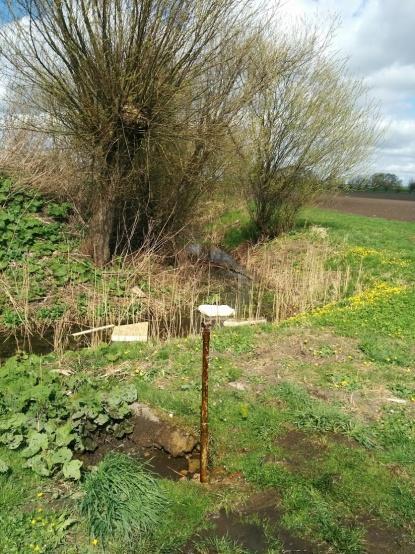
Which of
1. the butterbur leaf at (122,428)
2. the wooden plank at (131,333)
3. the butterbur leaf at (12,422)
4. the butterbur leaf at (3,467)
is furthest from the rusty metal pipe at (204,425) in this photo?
the wooden plank at (131,333)

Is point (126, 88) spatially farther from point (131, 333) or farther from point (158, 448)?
point (158, 448)

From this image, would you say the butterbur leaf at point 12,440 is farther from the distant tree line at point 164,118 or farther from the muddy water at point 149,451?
the distant tree line at point 164,118

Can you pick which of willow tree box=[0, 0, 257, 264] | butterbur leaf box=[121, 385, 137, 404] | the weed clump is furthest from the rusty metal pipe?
willow tree box=[0, 0, 257, 264]

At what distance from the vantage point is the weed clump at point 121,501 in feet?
11.5

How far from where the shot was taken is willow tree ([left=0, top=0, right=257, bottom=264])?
923 cm

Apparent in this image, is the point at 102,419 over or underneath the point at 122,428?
over

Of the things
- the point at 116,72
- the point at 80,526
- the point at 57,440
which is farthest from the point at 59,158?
the point at 80,526

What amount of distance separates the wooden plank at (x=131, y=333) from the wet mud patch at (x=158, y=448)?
2.90 m

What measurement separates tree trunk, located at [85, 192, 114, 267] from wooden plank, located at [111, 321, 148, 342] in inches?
134

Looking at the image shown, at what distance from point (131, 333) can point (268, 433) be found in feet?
12.6

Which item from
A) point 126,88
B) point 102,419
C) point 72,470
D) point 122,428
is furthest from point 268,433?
point 126,88

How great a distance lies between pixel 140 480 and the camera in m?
3.88

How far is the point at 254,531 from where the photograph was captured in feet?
11.7

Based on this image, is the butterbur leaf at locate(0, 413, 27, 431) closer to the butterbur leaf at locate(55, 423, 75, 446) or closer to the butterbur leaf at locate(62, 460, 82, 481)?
the butterbur leaf at locate(55, 423, 75, 446)
